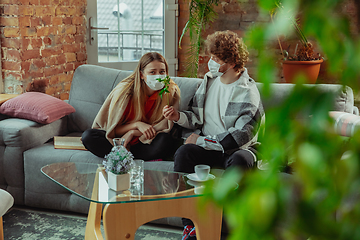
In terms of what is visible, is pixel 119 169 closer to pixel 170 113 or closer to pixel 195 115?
pixel 170 113

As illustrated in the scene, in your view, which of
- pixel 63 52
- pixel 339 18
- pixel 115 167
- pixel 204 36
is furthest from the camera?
pixel 204 36

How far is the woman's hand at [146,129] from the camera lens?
2264 millimetres

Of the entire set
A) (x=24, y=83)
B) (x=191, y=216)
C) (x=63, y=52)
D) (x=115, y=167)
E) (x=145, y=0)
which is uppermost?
(x=145, y=0)

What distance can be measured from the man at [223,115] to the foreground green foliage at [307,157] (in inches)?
72.1

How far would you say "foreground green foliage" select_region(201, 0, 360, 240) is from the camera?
18cm

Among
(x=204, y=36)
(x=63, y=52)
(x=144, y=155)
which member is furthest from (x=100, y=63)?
(x=144, y=155)

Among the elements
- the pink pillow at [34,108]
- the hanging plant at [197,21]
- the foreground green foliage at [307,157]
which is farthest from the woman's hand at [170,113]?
the foreground green foliage at [307,157]

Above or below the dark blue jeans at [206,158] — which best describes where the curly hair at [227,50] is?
above

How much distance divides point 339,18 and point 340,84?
0.11ft

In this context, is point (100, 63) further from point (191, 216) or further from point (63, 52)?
point (191, 216)

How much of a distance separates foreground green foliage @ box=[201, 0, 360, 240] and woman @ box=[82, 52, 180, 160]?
6.64 feet

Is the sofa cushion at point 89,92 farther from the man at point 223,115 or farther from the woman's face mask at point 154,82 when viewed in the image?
the man at point 223,115

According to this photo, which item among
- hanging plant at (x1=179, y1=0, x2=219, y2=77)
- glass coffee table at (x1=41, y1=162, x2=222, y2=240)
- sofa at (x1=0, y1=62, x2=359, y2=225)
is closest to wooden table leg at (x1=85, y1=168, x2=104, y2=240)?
glass coffee table at (x1=41, y1=162, x2=222, y2=240)

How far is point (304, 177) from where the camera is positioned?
0.60 feet
